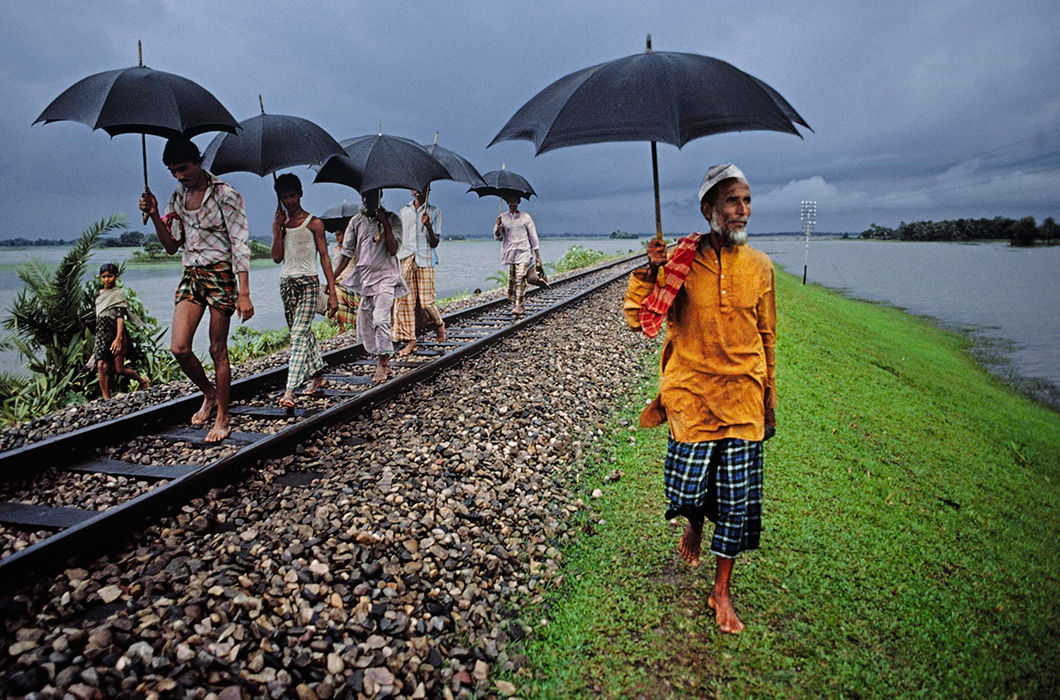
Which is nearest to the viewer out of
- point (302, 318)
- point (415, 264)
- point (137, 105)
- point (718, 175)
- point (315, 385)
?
point (718, 175)

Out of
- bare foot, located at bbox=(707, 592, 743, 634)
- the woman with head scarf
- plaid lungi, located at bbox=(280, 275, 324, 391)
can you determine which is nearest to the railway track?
plaid lungi, located at bbox=(280, 275, 324, 391)

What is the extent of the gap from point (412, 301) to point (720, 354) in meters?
5.73

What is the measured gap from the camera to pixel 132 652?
242 centimetres

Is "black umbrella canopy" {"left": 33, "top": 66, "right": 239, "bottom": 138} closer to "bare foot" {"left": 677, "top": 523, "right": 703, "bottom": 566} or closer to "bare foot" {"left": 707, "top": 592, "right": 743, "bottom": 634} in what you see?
"bare foot" {"left": 677, "top": 523, "right": 703, "bottom": 566}

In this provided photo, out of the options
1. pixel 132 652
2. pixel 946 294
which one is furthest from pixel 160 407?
pixel 946 294

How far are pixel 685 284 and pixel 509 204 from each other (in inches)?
347

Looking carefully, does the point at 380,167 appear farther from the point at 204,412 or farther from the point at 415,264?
the point at 204,412

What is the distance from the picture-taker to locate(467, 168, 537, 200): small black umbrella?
427 inches

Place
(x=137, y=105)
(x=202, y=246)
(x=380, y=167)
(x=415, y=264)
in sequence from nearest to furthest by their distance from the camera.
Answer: (x=137, y=105)
(x=202, y=246)
(x=380, y=167)
(x=415, y=264)

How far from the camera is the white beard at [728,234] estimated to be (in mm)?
2748

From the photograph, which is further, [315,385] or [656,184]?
[315,385]

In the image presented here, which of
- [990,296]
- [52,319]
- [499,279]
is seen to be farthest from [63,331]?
[990,296]

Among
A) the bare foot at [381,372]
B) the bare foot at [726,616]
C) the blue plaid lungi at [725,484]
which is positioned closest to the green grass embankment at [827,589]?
the bare foot at [726,616]

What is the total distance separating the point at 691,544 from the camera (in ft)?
11.3
